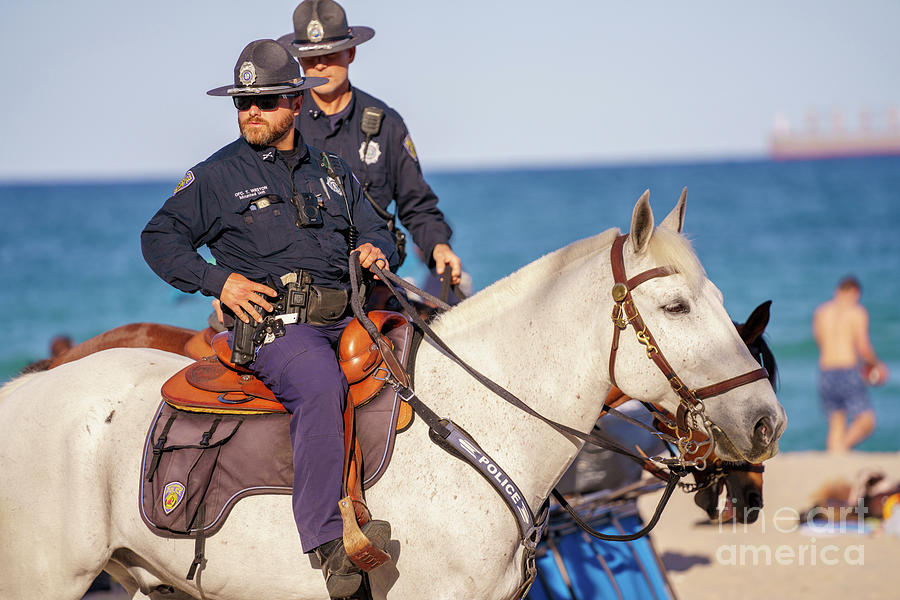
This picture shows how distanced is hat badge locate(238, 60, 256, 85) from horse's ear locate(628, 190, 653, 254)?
1757mm

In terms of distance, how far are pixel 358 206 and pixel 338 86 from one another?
60.5 inches

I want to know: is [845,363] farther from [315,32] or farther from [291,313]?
[291,313]

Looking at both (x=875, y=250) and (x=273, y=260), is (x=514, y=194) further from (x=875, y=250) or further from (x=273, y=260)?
(x=273, y=260)

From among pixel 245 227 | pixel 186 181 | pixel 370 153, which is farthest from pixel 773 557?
pixel 186 181

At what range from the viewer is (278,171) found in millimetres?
4105

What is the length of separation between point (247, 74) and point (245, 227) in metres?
0.67

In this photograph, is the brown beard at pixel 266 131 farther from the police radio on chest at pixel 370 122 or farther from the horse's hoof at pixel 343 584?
the horse's hoof at pixel 343 584

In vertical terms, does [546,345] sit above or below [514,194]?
above

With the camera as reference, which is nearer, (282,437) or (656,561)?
(282,437)

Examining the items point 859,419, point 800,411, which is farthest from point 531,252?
point 859,419

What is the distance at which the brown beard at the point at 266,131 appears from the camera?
4.02m

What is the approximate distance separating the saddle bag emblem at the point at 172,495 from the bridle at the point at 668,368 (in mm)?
1917

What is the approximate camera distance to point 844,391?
12.9 meters

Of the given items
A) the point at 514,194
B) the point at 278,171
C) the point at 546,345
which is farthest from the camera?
the point at 514,194
